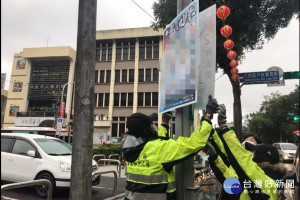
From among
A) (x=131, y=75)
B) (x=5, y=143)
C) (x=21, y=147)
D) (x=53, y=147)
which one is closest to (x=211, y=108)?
(x=53, y=147)

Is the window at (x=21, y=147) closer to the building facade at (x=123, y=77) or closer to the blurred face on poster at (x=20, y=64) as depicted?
the building facade at (x=123, y=77)

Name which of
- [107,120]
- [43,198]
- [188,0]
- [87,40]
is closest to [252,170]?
[188,0]

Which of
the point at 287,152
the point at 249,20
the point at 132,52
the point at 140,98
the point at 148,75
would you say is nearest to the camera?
the point at 249,20

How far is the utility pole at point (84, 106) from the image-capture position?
125 inches

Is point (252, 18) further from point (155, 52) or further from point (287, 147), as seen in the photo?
point (155, 52)

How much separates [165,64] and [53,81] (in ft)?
136

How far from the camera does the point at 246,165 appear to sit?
2479 mm

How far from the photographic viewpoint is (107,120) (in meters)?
38.9

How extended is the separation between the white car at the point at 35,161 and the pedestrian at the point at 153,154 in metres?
4.46

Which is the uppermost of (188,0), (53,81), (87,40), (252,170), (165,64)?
(53,81)

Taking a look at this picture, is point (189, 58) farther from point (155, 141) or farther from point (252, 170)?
point (252, 170)

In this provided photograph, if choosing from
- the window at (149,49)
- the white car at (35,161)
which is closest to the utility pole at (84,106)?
the white car at (35,161)

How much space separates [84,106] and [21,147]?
5.43m

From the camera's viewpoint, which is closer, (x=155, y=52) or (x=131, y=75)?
(x=155, y=52)
